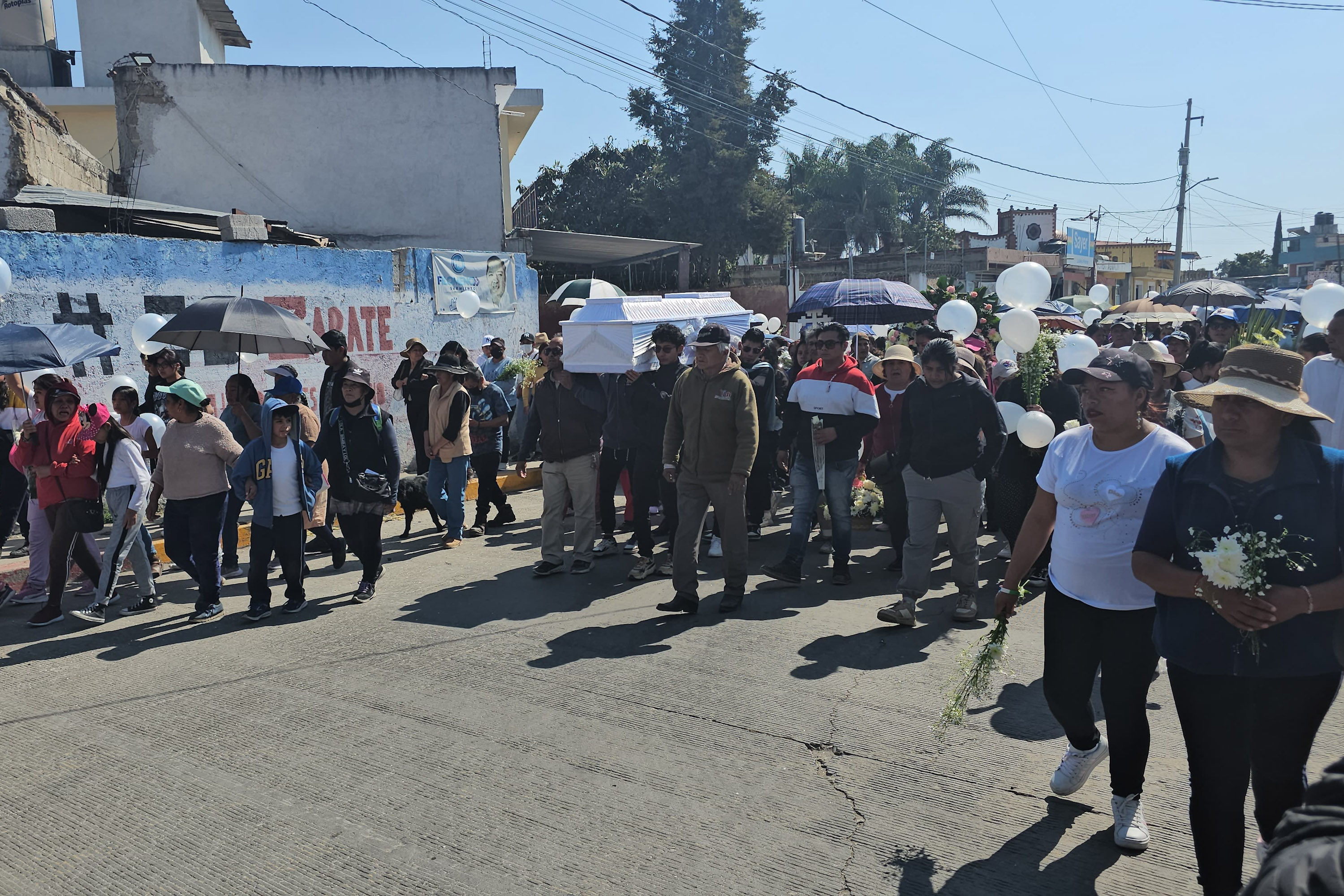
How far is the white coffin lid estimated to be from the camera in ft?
26.8

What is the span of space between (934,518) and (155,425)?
6.17 metres

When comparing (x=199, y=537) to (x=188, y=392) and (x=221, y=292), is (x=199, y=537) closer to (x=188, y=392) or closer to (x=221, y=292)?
(x=188, y=392)

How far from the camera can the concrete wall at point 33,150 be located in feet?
42.9

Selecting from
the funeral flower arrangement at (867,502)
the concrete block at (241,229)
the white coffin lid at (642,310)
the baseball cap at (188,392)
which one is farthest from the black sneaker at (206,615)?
the concrete block at (241,229)

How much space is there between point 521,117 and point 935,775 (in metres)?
23.0

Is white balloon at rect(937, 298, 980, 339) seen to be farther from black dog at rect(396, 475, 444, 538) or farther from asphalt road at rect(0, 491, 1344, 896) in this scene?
black dog at rect(396, 475, 444, 538)

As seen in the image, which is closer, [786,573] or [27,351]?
[786,573]

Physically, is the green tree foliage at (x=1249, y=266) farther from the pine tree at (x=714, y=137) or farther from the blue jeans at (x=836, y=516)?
the blue jeans at (x=836, y=516)

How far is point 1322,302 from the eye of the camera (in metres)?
7.82

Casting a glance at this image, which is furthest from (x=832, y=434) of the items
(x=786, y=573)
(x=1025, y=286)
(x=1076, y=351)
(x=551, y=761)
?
(x=551, y=761)

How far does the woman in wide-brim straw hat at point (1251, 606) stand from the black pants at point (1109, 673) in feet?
1.49

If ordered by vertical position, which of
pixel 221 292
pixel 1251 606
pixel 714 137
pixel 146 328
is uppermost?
pixel 714 137

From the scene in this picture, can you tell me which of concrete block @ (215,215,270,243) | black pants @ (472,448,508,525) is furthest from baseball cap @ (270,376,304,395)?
concrete block @ (215,215,270,243)

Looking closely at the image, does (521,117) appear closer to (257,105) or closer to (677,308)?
(257,105)
